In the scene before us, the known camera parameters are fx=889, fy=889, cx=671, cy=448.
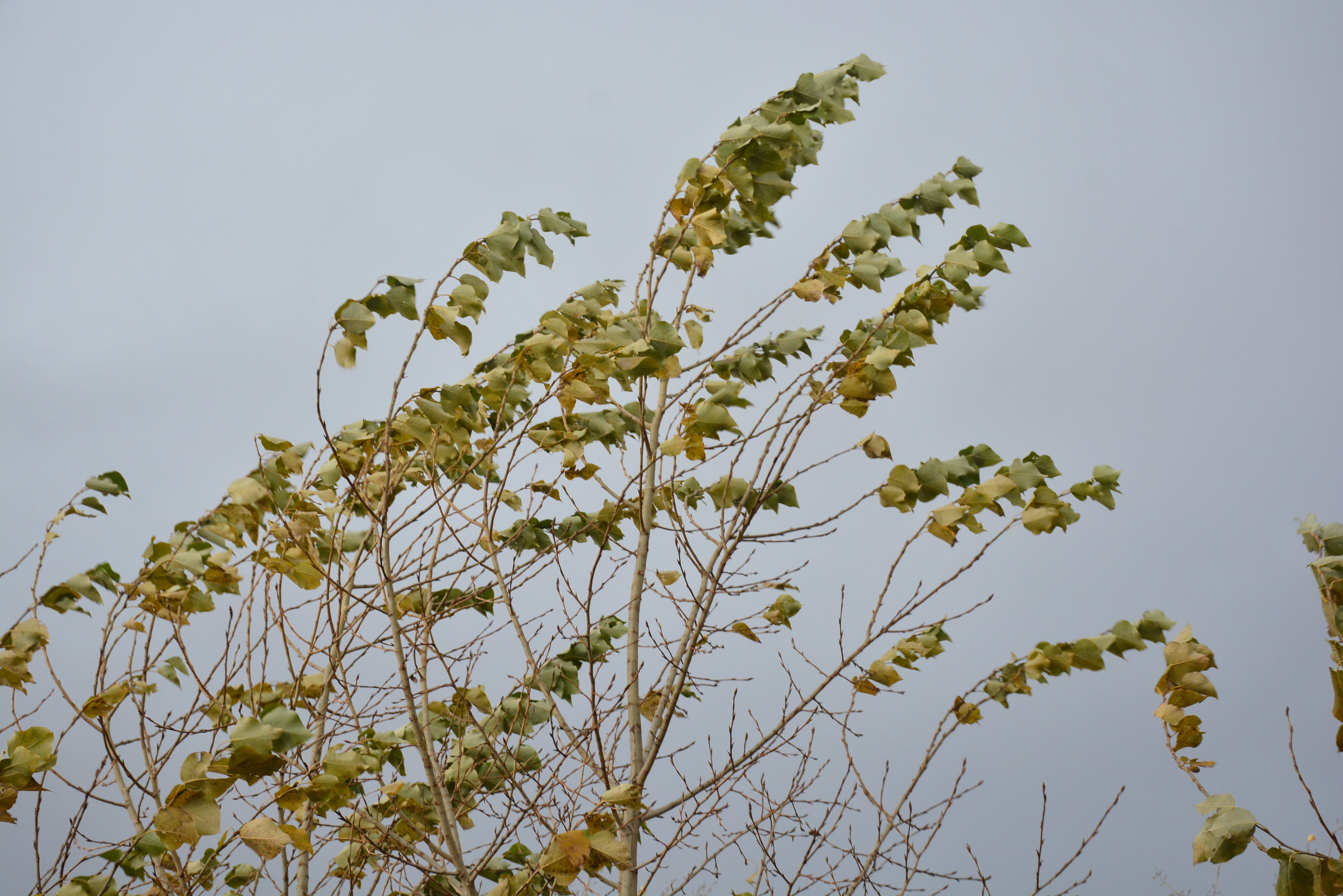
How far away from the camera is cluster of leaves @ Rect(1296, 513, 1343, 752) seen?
120 cm

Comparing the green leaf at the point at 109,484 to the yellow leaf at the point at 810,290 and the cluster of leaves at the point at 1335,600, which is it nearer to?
the yellow leaf at the point at 810,290

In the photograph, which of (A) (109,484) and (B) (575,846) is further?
(A) (109,484)

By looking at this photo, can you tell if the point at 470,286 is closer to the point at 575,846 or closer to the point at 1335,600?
the point at 575,846

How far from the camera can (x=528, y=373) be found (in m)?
1.96

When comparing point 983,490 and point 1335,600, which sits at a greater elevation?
point 983,490

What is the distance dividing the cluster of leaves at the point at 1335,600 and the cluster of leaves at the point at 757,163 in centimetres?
121

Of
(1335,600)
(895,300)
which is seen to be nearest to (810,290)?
(895,300)

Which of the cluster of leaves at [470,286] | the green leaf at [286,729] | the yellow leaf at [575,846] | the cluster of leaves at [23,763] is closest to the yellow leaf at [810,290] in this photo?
the cluster of leaves at [470,286]

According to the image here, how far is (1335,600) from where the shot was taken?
4.03 ft

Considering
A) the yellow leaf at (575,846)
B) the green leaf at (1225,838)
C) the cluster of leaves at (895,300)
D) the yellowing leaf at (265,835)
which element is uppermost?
the cluster of leaves at (895,300)

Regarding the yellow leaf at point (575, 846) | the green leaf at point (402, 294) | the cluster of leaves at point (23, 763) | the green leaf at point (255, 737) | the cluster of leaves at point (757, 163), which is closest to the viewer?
the green leaf at point (255, 737)

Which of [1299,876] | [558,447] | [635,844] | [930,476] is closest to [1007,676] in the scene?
[930,476]

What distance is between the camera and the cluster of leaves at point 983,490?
1747mm

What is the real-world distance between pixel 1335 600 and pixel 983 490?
61 cm
